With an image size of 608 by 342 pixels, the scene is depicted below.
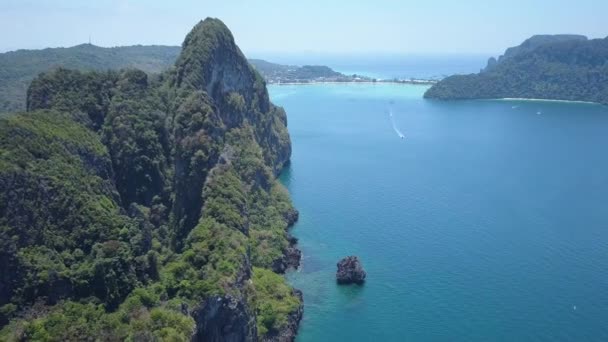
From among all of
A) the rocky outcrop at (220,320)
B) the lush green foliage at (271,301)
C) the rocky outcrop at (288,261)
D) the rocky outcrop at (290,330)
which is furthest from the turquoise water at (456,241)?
the rocky outcrop at (220,320)

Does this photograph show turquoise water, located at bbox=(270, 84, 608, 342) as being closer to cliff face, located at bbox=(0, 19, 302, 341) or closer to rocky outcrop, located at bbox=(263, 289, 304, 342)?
rocky outcrop, located at bbox=(263, 289, 304, 342)

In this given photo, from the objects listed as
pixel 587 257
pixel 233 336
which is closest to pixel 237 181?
pixel 233 336

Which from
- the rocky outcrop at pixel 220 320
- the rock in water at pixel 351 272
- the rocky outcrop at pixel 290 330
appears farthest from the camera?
the rock in water at pixel 351 272

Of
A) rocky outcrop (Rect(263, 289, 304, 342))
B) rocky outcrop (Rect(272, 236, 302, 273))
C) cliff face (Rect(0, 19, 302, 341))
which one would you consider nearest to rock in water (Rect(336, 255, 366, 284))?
rocky outcrop (Rect(272, 236, 302, 273))

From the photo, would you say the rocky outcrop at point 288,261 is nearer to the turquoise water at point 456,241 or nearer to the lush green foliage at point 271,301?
the turquoise water at point 456,241

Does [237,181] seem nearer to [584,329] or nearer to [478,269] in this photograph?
[478,269]
